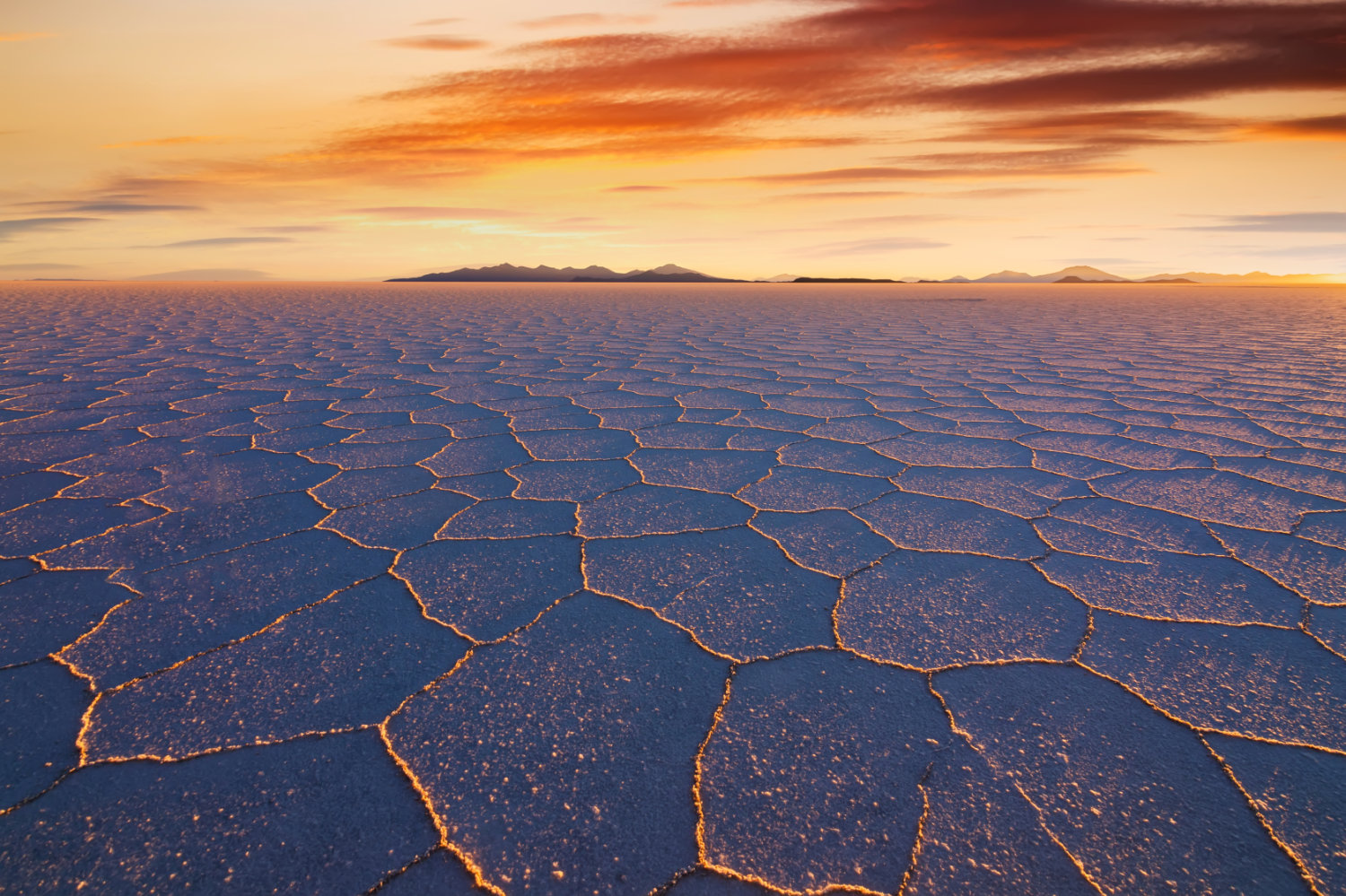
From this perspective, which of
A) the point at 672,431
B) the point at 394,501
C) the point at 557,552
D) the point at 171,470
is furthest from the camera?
the point at 672,431

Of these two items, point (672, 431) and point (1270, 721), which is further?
point (672, 431)

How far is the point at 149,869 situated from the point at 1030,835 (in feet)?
3.49

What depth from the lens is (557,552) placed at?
1576 mm

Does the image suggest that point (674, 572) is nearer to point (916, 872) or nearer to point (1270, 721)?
point (916, 872)

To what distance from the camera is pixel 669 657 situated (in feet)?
3.84

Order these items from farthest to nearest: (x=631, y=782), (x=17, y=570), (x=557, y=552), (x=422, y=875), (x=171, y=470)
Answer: (x=171, y=470) → (x=557, y=552) → (x=17, y=570) → (x=631, y=782) → (x=422, y=875)

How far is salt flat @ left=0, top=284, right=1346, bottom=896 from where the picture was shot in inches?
31.5

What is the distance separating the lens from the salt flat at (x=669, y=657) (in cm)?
80

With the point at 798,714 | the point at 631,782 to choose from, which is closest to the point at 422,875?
the point at 631,782

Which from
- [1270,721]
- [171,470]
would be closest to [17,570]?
[171,470]

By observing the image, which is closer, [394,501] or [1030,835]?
[1030,835]

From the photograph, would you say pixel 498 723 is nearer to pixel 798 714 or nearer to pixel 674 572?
pixel 798 714

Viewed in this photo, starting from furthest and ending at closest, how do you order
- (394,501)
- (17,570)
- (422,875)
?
1. (394,501)
2. (17,570)
3. (422,875)

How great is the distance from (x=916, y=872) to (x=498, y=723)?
0.60 metres
